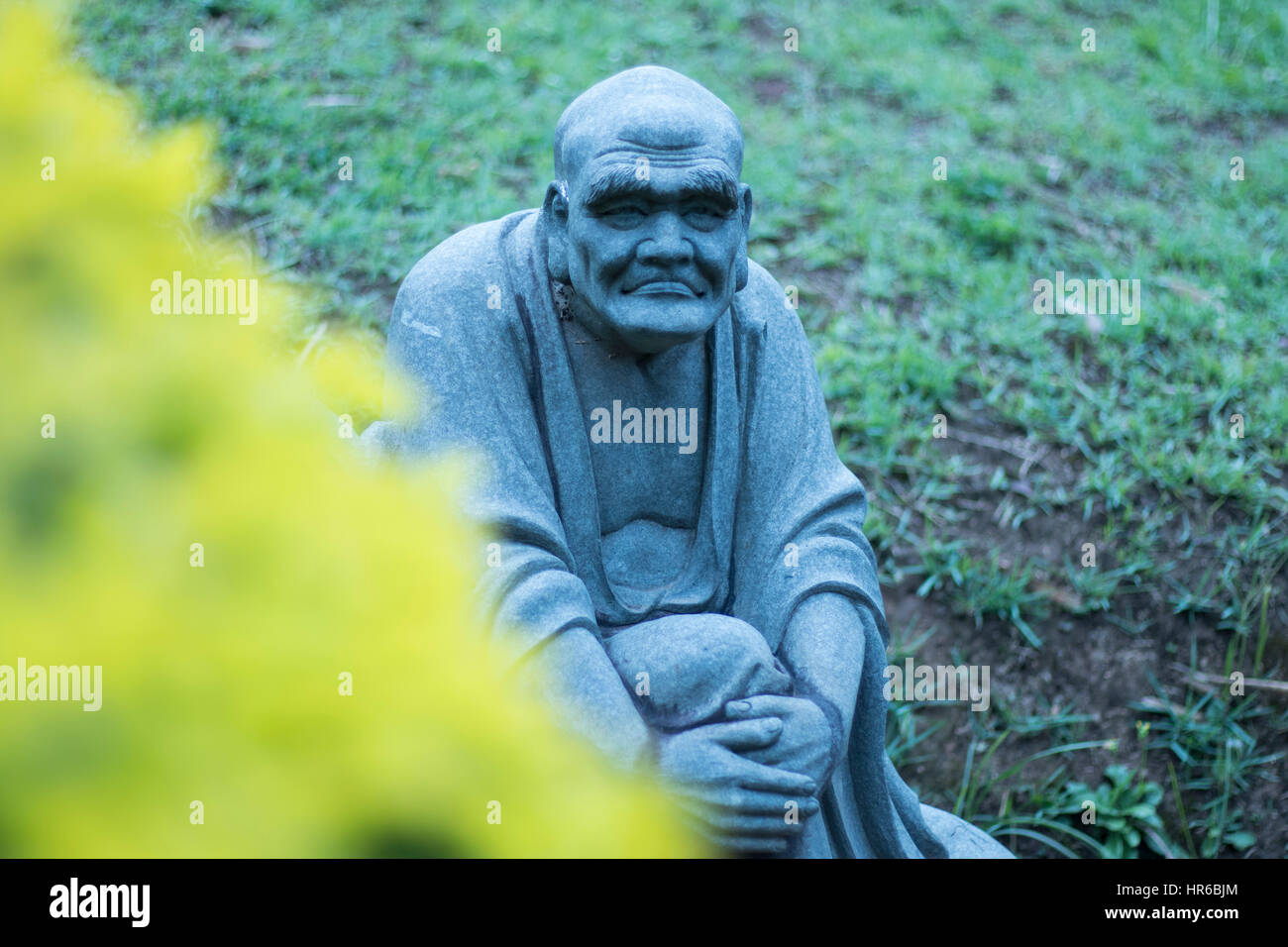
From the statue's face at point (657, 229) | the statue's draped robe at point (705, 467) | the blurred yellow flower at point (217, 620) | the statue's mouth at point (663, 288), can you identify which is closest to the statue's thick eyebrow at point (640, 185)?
the statue's face at point (657, 229)

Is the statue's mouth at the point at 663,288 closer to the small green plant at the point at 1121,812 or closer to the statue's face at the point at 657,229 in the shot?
the statue's face at the point at 657,229

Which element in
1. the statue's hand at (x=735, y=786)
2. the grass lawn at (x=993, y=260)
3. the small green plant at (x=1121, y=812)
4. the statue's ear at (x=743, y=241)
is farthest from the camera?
the grass lawn at (x=993, y=260)

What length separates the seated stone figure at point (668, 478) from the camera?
242 centimetres

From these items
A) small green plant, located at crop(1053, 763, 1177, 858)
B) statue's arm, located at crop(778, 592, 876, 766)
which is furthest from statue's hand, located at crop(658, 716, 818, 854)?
small green plant, located at crop(1053, 763, 1177, 858)

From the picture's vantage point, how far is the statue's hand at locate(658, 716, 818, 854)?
2.34 metres

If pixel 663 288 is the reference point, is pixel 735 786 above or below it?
below

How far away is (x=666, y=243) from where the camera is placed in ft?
8.07

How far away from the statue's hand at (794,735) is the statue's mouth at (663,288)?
78cm

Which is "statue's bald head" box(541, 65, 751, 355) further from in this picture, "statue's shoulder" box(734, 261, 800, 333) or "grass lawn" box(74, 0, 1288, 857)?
"grass lawn" box(74, 0, 1288, 857)

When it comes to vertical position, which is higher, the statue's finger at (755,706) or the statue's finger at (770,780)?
the statue's finger at (755,706)

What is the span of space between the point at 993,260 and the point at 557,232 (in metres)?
3.83

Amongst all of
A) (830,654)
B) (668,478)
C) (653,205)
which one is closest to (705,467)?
(668,478)

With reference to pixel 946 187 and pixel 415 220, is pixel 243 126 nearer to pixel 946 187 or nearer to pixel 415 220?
pixel 415 220

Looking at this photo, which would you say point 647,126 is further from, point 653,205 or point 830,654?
point 830,654
